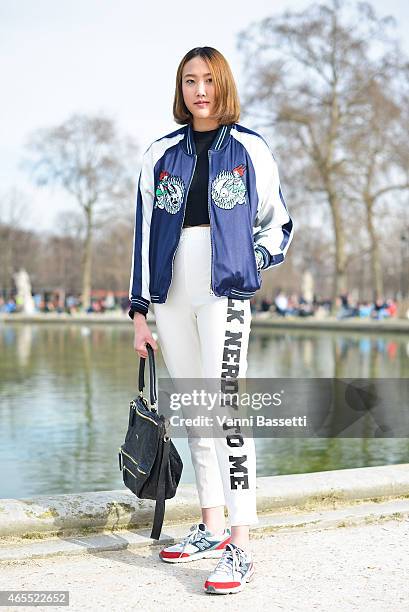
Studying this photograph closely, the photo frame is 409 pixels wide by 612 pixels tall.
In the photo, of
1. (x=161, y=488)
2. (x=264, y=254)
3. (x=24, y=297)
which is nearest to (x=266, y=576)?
(x=161, y=488)

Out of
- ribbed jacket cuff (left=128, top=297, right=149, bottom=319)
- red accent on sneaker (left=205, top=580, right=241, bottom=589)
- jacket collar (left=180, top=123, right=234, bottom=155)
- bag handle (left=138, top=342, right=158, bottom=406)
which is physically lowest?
red accent on sneaker (left=205, top=580, right=241, bottom=589)

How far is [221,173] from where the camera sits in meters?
3.23

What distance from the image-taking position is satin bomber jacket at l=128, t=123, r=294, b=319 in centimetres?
318

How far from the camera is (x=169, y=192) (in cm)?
330

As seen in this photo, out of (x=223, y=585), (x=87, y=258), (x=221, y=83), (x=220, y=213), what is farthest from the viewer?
(x=87, y=258)

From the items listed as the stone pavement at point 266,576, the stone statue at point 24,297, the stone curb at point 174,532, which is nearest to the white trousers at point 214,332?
the stone pavement at point 266,576

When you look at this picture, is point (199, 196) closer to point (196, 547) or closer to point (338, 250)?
point (196, 547)

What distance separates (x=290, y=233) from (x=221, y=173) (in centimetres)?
37

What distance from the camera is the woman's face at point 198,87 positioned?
10.8 feet

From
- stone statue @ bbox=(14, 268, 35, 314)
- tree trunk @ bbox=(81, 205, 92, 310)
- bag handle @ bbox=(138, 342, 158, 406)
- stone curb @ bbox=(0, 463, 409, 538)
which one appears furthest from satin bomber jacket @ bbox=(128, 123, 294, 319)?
stone statue @ bbox=(14, 268, 35, 314)

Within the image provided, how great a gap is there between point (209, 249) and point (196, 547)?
1.05 metres

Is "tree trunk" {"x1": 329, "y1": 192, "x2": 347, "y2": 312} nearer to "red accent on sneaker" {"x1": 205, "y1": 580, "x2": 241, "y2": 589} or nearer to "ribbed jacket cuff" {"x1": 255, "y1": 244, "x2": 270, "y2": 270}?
"ribbed jacket cuff" {"x1": 255, "y1": 244, "x2": 270, "y2": 270}

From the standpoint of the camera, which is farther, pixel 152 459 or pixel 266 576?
pixel 152 459

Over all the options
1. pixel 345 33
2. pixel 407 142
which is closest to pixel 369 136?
pixel 407 142
